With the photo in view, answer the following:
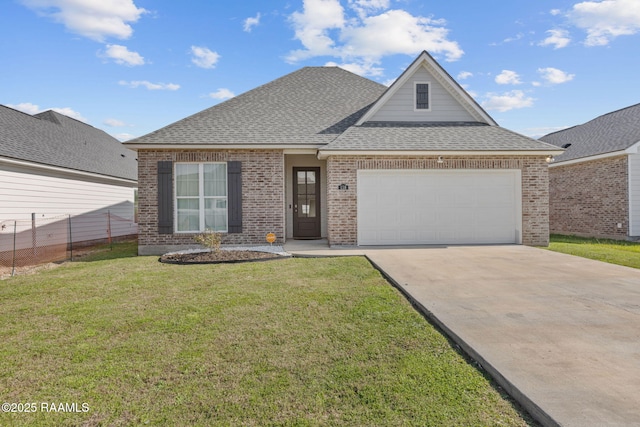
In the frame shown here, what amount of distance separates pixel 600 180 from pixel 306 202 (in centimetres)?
1250

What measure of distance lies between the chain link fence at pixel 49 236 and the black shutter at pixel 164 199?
2462mm

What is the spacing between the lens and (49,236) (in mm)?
11852

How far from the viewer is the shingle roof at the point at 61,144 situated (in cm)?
1127

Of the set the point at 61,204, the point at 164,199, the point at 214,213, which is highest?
the point at 164,199

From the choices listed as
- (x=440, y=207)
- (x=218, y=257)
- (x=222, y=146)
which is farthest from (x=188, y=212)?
(x=440, y=207)

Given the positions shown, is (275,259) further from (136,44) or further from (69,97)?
(69,97)

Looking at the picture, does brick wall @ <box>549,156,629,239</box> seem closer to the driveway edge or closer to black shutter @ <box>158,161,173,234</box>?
the driveway edge

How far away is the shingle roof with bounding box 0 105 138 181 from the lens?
1127 cm

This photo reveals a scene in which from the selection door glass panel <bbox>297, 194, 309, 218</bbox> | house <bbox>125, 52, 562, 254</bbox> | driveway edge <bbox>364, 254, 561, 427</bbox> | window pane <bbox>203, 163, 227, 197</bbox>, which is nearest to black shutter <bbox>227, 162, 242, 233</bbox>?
house <bbox>125, 52, 562, 254</bbox>

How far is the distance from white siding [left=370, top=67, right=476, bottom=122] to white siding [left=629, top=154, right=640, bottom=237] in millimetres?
7261

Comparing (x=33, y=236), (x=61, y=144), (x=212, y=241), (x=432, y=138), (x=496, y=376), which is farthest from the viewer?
(x=61, y=144)

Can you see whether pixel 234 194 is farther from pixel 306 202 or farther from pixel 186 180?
pixel 306 202

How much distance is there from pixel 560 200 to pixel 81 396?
19.8 meters

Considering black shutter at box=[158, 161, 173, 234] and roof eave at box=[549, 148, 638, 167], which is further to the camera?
roof eave at box=[549, 148, 638, 167]
